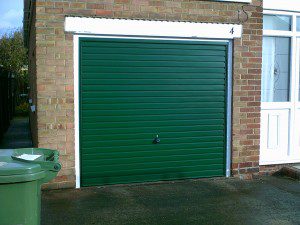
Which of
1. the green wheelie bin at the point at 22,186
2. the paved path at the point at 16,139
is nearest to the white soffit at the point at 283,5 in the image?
the green wheelie bin at the point at 22,186

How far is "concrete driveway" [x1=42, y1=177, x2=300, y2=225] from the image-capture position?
17.4 feet

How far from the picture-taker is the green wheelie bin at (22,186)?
3.47 metres

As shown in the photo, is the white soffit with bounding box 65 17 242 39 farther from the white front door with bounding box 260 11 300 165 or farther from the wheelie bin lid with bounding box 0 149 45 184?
the wheelie bin lid with bounding box 0 149 45 184

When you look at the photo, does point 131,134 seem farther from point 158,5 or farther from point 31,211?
point 31,211

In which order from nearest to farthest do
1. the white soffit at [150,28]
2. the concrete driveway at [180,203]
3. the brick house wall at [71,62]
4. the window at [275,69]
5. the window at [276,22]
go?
1. the concrete driveway at [180,203]
2. the brick house wall at [71,62]
3. the white soffit at [150,28]
4. the window at [276,22]
5. the window at [275,69]

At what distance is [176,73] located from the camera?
6961mm

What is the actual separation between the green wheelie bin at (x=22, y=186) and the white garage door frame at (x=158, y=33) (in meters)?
2.78

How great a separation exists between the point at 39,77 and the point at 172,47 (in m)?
2.16

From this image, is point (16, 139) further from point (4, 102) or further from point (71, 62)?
point (71, 62)

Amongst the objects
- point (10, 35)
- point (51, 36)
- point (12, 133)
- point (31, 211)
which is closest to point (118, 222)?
point (31, 211)

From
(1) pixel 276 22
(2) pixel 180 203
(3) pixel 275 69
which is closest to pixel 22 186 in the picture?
(2) pixel 180 203

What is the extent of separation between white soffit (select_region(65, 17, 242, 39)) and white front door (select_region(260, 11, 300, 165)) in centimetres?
93

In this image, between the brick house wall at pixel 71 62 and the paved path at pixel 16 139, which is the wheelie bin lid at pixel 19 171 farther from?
the paved path at pixel 16 139

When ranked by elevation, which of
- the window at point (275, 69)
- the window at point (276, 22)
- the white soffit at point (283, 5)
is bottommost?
the window at point (275, 69)
